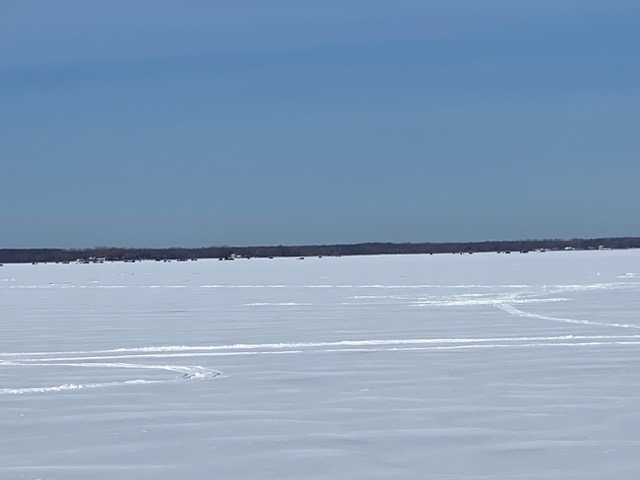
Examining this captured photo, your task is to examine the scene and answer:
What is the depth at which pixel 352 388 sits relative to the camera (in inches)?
418

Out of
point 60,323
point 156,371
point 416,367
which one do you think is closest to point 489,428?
point 416,367

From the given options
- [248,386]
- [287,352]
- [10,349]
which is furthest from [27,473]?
[10,349]

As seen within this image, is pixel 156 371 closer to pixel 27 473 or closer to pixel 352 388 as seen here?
pixel 352 388

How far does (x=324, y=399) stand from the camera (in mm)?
9867

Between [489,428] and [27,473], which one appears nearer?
A: [27,473]

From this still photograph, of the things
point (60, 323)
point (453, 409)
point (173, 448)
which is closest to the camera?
point (173, 448)

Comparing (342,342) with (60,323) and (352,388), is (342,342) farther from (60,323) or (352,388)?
(60,323)

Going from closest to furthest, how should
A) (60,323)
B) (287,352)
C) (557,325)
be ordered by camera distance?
(287,352)
(557,325)
(60,323)

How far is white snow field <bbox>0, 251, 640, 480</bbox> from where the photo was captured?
6.99m

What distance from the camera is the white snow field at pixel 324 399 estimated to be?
699 cm

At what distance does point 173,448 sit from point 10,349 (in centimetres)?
868

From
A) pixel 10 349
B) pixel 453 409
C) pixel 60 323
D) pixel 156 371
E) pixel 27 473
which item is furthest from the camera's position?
pixel 60 323

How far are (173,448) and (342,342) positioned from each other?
8481 mm

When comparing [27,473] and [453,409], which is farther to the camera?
[453,409]
